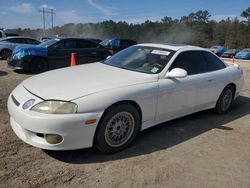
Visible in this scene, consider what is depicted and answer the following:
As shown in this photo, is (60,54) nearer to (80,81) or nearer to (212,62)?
(212,62)

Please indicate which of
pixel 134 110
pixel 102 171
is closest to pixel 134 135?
pixel 134 110

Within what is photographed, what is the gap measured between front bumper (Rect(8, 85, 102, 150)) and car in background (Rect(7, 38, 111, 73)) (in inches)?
262

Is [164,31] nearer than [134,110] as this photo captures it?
No

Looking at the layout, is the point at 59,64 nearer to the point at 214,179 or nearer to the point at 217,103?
the point at 217,103

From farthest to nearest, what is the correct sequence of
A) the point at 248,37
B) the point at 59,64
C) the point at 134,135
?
the point at 248,37
the point at 59,64
the point at 134,135

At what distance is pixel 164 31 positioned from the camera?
75250 millimetres

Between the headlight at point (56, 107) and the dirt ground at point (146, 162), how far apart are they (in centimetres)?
68

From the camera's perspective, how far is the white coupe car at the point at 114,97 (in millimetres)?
3291

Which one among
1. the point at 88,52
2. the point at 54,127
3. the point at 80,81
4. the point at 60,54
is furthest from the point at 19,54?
the point at 54,127

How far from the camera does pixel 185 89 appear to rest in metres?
4.56

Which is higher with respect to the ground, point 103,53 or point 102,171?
point 103,53

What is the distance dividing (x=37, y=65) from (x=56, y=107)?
7.16 metres

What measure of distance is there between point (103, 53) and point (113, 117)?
820cm

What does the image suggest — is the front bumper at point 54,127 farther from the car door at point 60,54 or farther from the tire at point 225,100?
the car door at point 60,54
